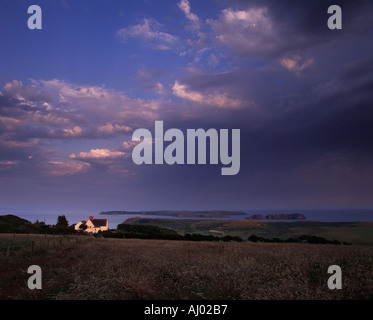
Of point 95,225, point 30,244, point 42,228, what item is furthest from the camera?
point 95,225

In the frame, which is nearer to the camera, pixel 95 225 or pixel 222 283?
pixel 222 283

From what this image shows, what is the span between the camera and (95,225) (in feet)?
259

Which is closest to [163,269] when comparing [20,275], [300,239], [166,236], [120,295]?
[120,295]

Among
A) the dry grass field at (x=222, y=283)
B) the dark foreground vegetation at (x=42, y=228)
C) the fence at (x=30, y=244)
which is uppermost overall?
the dry grass field at (x=222, y=283)

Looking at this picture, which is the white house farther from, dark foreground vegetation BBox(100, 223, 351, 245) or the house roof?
dark foreground vegetation BBox(100, 223, 351, 245)

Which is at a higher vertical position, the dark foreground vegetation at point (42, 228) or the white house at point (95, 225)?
the dark foreground vegetation at point (42, 228)

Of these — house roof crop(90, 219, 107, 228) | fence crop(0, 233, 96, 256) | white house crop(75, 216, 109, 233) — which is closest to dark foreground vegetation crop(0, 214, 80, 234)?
white house crop(75, 216, 109, 233)

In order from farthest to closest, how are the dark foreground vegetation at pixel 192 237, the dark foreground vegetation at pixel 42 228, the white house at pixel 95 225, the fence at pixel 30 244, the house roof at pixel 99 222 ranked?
the house roof at pixel 99 222 < the white house at pixel 95 225 < the dark foreground vegetation at pixel 42 228 < the dark foreground vegetation at pixel 192 237 < the fence at pixel 30 244

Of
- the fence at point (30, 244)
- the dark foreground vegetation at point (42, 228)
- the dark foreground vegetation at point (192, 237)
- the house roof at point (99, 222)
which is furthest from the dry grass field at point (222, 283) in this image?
the house roof at point (99, 222)

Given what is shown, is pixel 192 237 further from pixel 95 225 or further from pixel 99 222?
pixel 99 222

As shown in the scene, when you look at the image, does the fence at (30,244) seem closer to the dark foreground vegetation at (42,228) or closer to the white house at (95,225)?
the dark foreground vegetation at (42,228)

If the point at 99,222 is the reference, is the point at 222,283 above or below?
above

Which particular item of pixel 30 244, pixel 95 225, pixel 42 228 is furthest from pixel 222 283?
pixel 95 225

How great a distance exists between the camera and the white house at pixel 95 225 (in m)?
75.0
